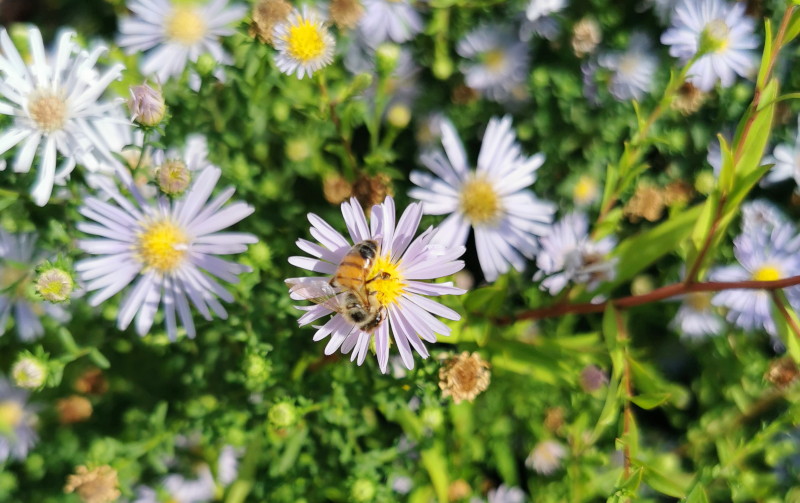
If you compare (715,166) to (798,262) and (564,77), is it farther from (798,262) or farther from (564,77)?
(564,77)

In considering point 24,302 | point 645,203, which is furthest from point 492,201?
point 24,302

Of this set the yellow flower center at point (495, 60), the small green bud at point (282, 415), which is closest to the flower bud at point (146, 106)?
the small green bud at point (282, 415)

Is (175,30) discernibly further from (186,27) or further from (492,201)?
(492,201)

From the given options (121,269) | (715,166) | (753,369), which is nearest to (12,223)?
(121,269)

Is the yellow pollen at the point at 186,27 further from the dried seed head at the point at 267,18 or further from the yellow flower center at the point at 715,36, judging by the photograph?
the yellow flower center at the point at 715,36

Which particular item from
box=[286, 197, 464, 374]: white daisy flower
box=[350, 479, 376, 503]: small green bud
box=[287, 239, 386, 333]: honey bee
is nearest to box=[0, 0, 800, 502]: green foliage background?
box=[350, 479, 376, 503]: small green bud
